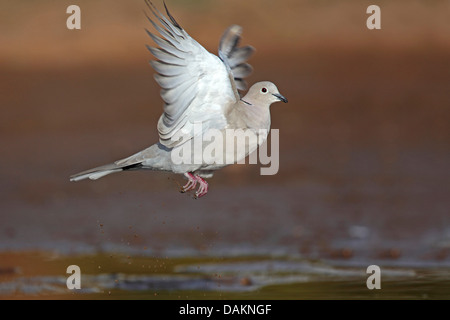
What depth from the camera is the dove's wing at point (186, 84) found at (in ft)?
20.3

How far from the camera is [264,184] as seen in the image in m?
11.8

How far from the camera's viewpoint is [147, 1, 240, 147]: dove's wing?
20.3 ft

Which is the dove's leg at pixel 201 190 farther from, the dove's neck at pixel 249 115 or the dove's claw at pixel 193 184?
the dove's neck at pixel 249 115

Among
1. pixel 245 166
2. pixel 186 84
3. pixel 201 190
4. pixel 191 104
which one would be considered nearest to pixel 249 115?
pixel 191 104

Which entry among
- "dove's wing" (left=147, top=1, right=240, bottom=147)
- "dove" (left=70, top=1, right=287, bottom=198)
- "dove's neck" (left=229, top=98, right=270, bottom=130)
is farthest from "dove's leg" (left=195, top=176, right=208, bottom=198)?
"dove's neck" (left=229, top=98, right=270, bottom=130)

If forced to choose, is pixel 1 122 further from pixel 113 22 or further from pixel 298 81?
pixel 298 81

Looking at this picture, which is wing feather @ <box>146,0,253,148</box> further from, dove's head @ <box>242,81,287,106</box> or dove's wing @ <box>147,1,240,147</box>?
dove's head @ <box>242,81,287,106</box>

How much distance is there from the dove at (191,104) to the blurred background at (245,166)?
1724 millimetres

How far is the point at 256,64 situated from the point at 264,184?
163 inches

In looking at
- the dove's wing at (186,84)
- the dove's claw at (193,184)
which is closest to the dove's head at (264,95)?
the dove's wing at (186,84)

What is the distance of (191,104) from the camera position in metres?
6.44

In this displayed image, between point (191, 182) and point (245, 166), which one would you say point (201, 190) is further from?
point (245, 166)

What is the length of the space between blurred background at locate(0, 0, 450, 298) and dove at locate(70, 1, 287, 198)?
1724 mm

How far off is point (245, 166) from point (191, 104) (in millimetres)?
6051
